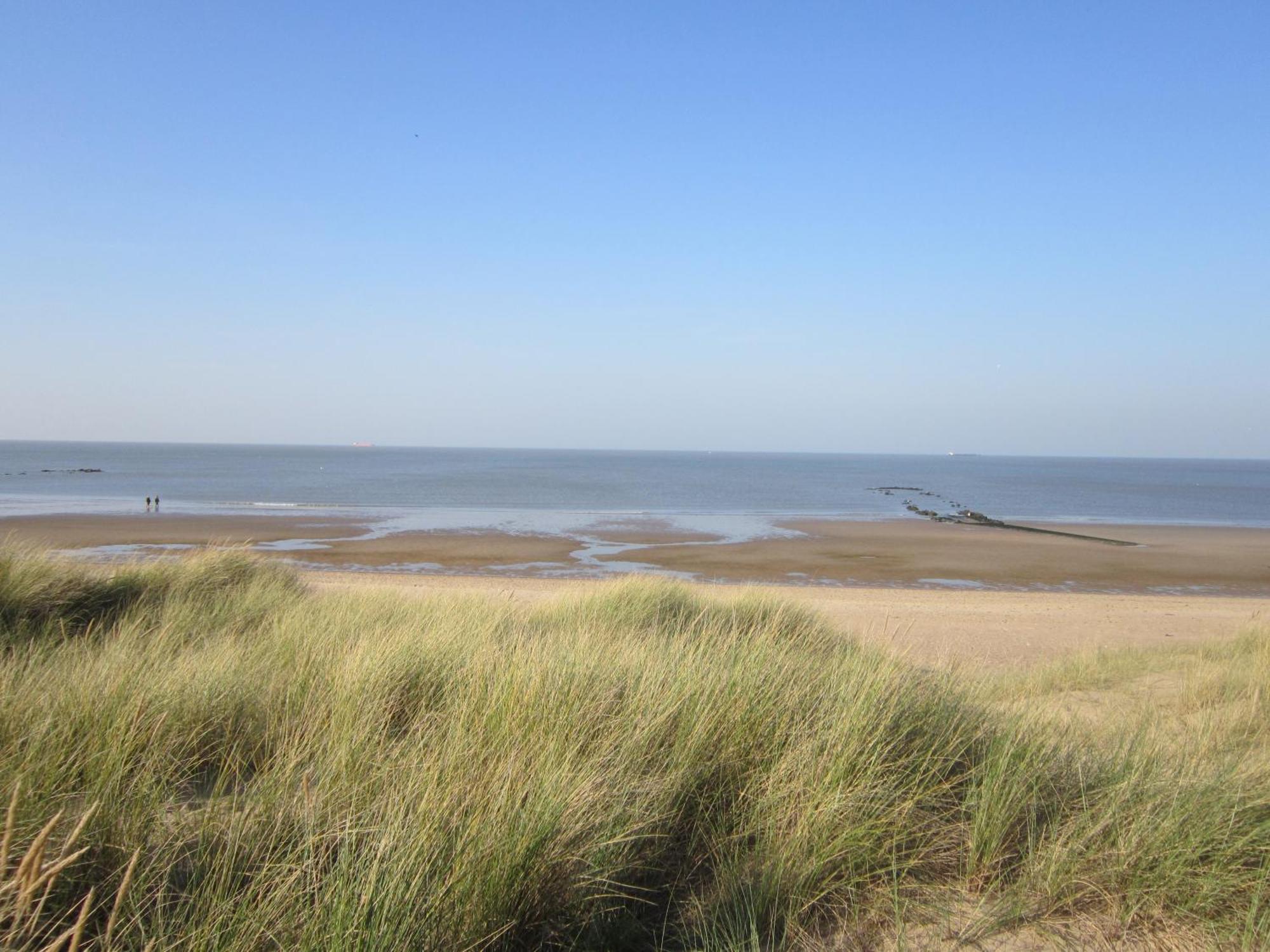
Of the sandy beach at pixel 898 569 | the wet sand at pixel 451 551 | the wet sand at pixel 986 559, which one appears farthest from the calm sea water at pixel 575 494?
the wet sand at pixel 986 559

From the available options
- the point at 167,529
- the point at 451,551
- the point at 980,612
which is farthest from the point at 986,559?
the point at 167,529

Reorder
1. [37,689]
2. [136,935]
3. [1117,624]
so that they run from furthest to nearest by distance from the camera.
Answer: [1117,624] → [37,689] → [136,935]

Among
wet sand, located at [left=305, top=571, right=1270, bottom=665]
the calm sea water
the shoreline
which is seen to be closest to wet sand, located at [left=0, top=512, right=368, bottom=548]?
the shoreline

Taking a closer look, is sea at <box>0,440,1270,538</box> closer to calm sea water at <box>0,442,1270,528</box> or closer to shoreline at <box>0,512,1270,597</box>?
calm sea water at <box>0,442,1270,528</box>

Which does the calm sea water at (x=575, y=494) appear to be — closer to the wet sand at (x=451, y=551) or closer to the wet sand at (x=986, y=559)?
the wet sand at (x=451, y=551)

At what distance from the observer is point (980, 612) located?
1741 cm

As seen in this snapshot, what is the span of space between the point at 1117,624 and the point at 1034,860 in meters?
15.4

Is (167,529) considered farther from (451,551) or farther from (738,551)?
(738,551)

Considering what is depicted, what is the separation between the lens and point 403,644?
16.6 feet

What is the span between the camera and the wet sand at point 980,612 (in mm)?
12789

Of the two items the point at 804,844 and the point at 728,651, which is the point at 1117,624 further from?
the point at 804,844

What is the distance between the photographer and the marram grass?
2447 mm

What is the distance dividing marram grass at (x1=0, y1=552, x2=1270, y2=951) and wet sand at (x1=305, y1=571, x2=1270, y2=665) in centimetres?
599

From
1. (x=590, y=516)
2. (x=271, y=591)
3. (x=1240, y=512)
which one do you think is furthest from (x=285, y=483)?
(x=1240, y=512)
